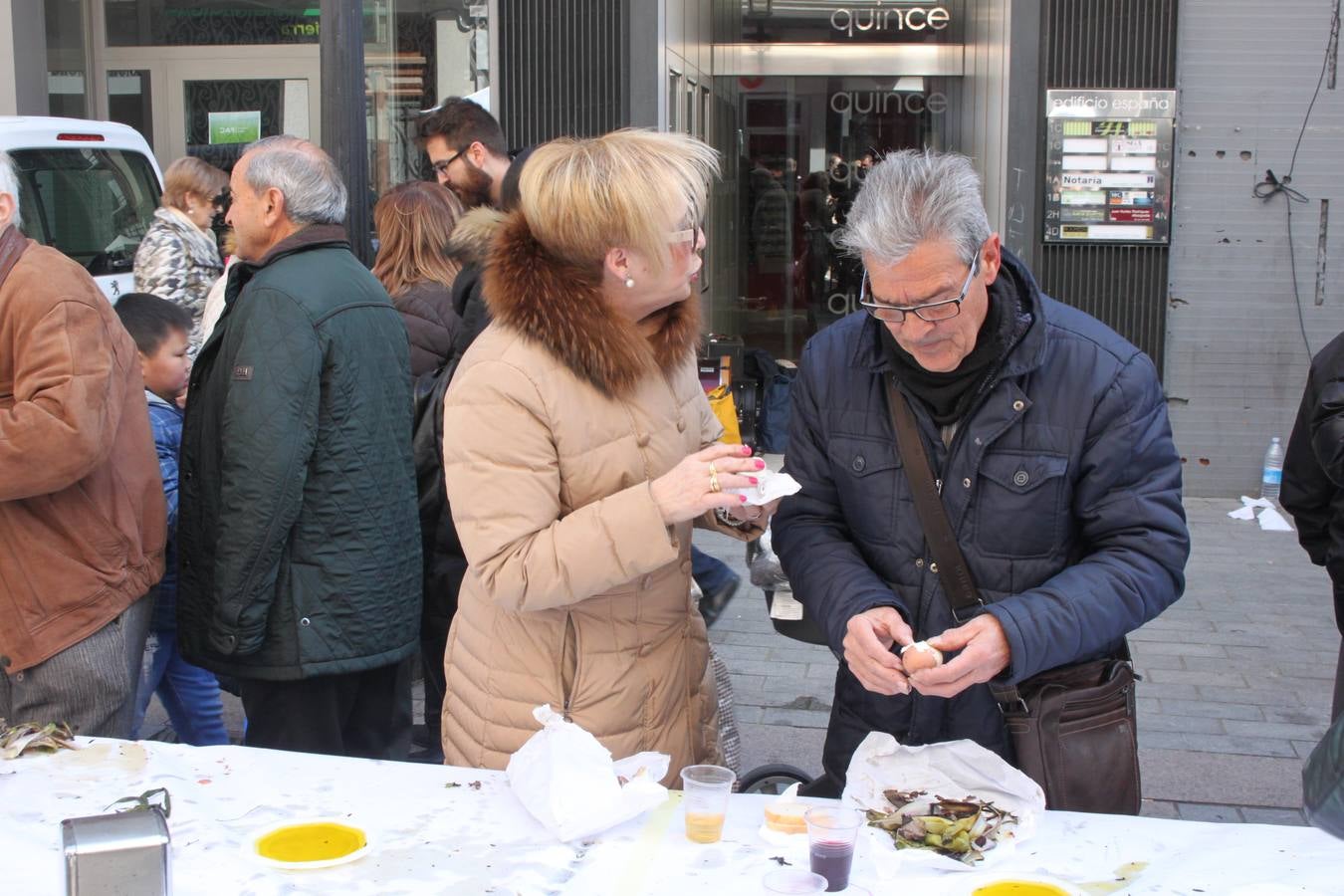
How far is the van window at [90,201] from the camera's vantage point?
744cm

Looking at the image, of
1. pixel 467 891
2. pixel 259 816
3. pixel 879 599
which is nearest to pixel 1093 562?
pixel 879 599

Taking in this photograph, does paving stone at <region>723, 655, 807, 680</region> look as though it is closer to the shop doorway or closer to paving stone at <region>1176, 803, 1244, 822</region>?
paving stone at <region>1176, 803, 1244, 822</region>

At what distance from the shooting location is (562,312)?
2.77 metres

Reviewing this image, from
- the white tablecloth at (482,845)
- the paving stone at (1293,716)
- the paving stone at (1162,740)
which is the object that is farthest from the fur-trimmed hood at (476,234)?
the paving stone at (1293,716)

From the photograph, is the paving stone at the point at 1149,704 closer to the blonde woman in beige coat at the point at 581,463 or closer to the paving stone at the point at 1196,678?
the paving stone at the point at 1196,678

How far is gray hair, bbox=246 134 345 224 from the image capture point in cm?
385

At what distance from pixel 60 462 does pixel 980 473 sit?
2055 mm

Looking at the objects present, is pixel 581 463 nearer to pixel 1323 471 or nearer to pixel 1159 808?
pixel 1323 471

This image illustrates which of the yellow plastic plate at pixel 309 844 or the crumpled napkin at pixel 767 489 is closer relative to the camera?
the yellow plastic plate at pixel 309 844

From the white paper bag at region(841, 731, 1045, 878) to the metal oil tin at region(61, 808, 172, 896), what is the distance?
1158 mm

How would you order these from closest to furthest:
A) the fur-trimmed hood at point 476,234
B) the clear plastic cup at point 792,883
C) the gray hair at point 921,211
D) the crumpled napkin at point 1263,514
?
the clear plastic cup at point 792,883
the gray hair at point 921,211
the fur-trimmed hood at point 476,234
the crumpled napkin at point 1263,514

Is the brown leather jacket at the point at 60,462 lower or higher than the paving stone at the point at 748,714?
higher

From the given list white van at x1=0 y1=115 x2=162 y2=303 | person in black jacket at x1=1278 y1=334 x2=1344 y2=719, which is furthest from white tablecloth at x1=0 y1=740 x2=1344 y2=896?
white van at x1=0 y1=115 x2=162 y2=303

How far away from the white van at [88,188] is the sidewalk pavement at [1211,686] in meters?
4.01
